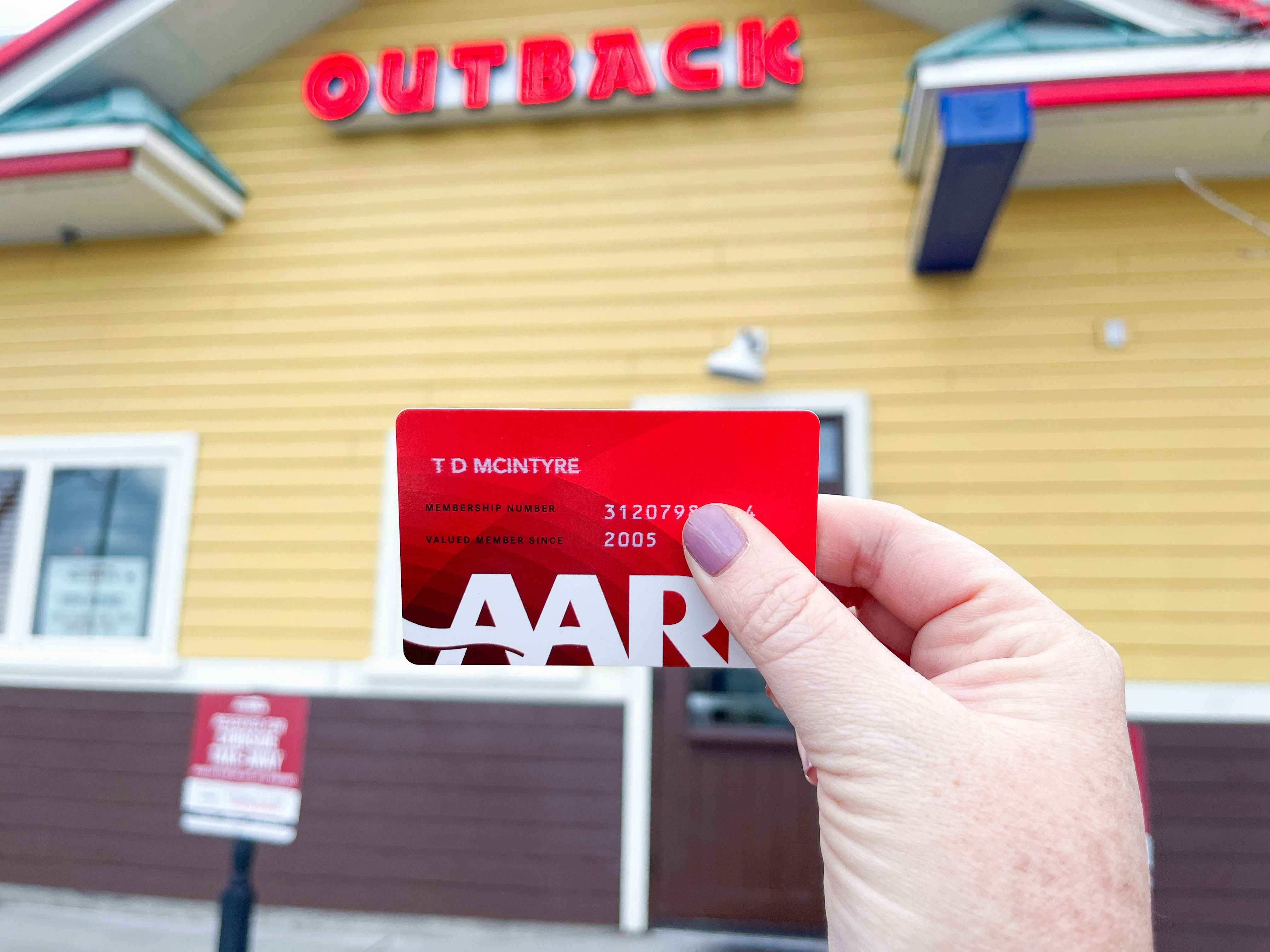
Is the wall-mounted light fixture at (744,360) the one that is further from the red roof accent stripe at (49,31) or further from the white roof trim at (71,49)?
the red roof accent stripe at (49,31)

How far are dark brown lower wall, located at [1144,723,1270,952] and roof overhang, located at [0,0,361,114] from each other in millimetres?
6726

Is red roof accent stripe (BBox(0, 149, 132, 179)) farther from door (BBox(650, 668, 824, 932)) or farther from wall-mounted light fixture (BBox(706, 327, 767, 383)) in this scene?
door (BBox(650, 668, 824, 932))

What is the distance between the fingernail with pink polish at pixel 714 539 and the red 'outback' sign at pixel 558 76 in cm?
390

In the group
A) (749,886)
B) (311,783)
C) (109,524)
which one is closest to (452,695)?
(311,783)

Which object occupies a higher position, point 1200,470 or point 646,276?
point 646,276

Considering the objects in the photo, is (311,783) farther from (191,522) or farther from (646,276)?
(646,276)

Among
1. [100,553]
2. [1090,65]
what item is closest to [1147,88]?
[1090,65]

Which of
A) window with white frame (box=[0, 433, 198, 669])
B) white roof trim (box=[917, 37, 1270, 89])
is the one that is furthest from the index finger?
window with white frame (box=[0, 433, 198, 669])

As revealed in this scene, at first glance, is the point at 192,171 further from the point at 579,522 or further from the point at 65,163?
the point at 579,522

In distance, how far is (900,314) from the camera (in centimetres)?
406

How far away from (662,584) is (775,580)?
0.21m

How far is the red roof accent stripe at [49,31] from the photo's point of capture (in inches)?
166

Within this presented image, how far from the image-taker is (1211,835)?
3463 millimetres

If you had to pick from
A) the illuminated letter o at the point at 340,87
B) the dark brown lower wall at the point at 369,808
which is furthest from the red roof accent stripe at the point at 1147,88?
the illuminated letter o at the point at 340,87
